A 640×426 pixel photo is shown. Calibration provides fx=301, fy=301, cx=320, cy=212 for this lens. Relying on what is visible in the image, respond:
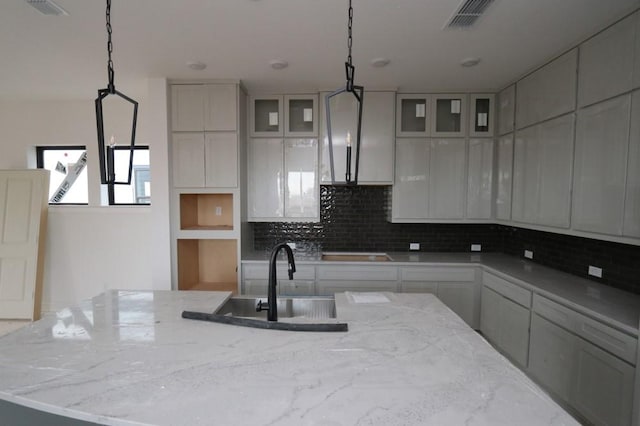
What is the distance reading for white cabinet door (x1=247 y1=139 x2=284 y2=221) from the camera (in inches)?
137

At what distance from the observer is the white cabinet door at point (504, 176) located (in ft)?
10.5

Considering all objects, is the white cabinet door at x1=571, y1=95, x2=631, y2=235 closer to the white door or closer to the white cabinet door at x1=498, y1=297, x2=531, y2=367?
the white cabinet door at x1=498, y1=297, x2=531, y2=367

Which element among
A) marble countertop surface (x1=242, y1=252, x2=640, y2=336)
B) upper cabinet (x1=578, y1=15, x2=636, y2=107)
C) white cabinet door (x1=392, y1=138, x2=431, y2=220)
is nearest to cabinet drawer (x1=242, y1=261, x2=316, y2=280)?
marble countertop surface (x1=242, y1=252, x2=640, y2=336)

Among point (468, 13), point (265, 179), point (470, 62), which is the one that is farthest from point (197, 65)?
point (470, 62)

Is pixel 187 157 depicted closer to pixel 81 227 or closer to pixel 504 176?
pixel 81 227

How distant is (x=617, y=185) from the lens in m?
2.01

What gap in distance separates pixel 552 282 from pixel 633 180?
3.17 ft

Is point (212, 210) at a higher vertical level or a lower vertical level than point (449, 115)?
lower

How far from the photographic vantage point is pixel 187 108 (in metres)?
3.18

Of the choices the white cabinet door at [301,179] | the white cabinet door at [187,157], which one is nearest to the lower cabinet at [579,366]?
the white cabinet door at [301,179]

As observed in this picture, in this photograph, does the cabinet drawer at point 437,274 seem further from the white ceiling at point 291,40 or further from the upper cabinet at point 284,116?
the white ceiling at point 291,40

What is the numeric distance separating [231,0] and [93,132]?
310 centimetres

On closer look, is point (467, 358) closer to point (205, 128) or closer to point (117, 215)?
point (205, 128)

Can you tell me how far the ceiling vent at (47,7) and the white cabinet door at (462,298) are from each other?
3.85 meters
